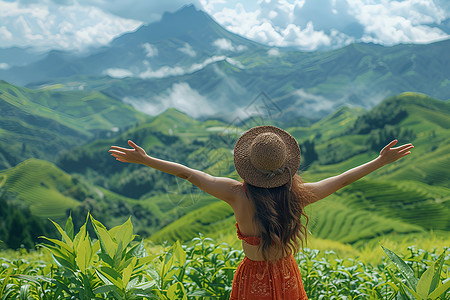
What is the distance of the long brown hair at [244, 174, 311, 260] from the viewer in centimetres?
183

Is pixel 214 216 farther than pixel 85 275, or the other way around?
pixel 214 216

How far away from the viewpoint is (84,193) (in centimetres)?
1116

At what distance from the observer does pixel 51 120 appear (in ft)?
47.4

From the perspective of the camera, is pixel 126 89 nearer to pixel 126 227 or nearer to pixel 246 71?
pixel 246 71

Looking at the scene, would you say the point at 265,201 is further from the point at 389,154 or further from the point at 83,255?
the point at 83,255

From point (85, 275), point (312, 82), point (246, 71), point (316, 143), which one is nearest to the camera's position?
point (85, 275)

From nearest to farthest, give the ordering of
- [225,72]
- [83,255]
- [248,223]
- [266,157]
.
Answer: [266,157], [248,223], [83,255], [225,72]

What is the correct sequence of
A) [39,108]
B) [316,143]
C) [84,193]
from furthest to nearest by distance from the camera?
1. [39,108]
2. [316,143]
3. [84,193]

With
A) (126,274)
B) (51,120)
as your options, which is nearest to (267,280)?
(126,274)

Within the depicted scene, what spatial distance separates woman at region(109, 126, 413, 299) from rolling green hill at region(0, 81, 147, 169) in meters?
11.2

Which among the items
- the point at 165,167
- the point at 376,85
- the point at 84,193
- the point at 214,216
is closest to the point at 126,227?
the point at 165,167

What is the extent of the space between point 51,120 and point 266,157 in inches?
578

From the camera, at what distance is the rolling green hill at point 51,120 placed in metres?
12.3

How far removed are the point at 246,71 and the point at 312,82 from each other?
3.20 m
